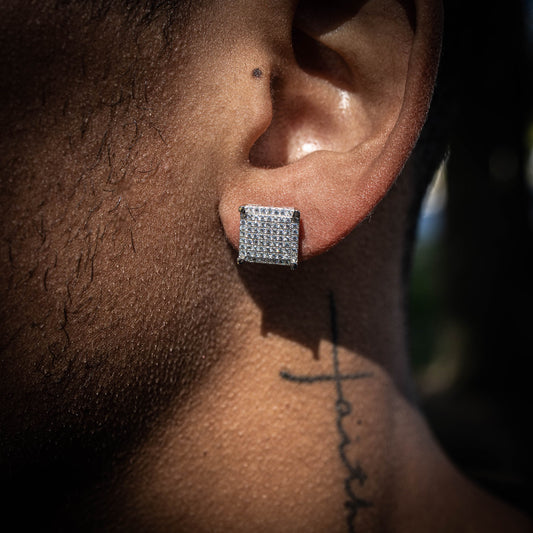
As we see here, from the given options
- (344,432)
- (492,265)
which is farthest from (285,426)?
(492,265)

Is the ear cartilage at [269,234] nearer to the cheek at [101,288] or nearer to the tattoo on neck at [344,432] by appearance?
the cheek at [101,288]

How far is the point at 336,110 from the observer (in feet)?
3.70

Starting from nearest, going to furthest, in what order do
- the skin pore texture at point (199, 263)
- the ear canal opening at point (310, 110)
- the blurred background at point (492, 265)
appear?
the skin pore texture at point (199, 263) → the ear canal opening at point (310, 110) → the blurred background at point (492, 265)

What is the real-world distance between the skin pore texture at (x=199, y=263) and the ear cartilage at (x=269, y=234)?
0.04 meters

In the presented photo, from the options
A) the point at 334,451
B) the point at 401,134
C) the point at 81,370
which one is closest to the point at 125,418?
the point at 81,370

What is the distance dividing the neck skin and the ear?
25 centimetres

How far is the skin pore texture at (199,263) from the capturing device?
0.95 metres

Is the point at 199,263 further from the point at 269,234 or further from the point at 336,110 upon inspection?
the point at 336,110

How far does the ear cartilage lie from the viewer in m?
0.99

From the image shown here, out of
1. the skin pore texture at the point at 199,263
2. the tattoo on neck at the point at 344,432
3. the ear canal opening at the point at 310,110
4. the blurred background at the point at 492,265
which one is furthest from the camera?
the blurred background at the point at 492,265

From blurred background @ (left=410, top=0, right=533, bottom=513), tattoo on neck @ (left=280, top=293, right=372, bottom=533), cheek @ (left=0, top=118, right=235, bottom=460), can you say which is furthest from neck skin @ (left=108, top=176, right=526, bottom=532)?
blurred background @ (left=410, top=0, right=533, bottom=513)

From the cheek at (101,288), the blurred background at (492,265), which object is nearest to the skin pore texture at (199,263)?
the cheek at (101,288)

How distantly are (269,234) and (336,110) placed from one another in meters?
0.39

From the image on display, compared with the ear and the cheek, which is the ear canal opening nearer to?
the ear
